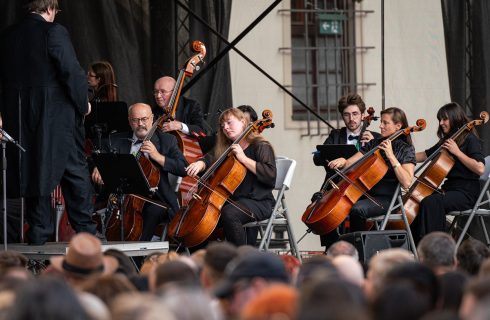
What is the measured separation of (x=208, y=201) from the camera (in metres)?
8.45

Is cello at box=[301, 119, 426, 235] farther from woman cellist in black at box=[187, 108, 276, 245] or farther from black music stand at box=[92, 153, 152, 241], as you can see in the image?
black music stand at box=[92, 153, 152, 241]

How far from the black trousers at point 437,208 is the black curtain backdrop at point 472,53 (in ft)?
4.07

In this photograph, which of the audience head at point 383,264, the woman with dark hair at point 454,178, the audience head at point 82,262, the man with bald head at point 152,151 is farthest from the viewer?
the woman with dark hair at point 454,178

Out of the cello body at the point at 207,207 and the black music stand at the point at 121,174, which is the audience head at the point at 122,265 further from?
the cello body at the point at 207,207

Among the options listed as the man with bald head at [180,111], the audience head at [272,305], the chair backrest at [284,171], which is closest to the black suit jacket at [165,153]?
the man with bald head at [180,111]

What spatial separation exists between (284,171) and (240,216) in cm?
70

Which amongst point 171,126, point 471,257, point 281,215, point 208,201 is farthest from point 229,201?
point 471,257

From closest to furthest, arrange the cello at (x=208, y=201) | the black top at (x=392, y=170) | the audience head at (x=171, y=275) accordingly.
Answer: the audience head at (x=171, y=275), the cello at (x=208, y=201), the black top at (x=392, y=170)

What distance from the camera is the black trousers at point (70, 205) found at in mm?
7469

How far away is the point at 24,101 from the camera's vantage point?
7.42 metres

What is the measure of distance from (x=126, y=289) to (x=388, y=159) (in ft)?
16.5

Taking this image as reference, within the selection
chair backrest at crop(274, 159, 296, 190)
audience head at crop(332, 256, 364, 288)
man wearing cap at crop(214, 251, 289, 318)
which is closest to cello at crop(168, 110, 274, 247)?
chair backrest at crop(274, 159, 296, 190)

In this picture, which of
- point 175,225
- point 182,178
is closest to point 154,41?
point 182,178

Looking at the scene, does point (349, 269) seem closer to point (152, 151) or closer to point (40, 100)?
point (40, 100)
